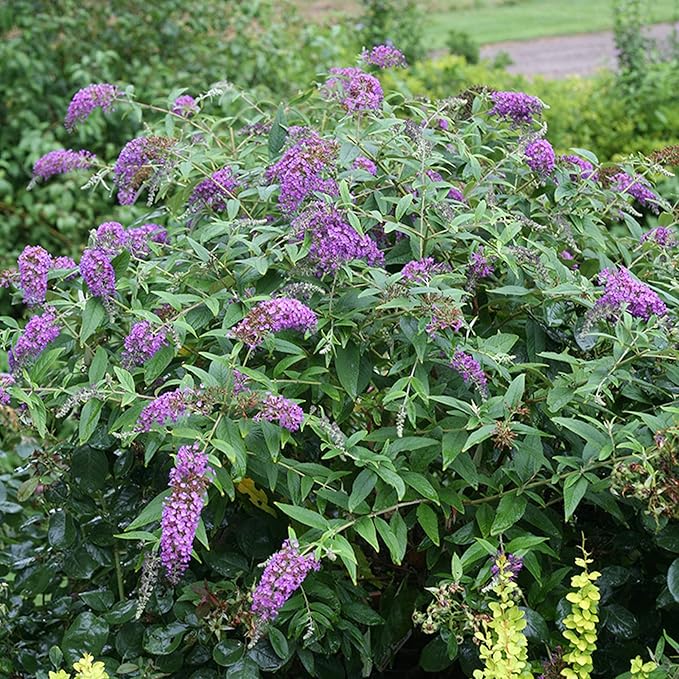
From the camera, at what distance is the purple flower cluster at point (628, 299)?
87.0 inches

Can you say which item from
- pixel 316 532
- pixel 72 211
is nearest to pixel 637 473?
pixel 316 532

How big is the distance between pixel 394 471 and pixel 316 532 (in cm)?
19

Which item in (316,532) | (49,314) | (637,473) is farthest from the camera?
(49,314)

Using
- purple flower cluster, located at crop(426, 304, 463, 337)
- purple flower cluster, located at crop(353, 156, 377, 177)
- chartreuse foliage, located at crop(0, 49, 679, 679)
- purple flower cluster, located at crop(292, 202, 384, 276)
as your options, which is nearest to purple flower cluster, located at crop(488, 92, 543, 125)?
chartreuse foliage, located at crop(0, 49, 679, 679)

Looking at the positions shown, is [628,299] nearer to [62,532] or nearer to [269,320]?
[269,320]

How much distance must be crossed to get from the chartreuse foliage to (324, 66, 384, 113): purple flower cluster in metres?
0.01

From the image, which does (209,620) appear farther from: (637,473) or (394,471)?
(637,473)

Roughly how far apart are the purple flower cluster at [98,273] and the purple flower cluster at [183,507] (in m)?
0.47

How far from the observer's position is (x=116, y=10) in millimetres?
7180

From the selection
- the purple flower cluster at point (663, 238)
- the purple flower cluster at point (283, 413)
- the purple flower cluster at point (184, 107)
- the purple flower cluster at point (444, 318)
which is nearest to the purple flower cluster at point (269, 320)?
the purple flower cluster at point (283, 413)

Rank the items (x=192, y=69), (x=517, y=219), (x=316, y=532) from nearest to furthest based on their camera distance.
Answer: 1. (x=316, y=532)
2. (x=517, y=219)
3. (x=192, y=69)

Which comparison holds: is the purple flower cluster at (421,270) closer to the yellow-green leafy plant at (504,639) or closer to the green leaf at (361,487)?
the green leaf at (361,487)

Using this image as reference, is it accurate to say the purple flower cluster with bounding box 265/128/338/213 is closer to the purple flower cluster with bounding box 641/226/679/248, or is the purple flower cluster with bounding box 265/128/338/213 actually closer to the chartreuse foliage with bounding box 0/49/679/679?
the chartreuse foliage with bounding box 0/49/679/679

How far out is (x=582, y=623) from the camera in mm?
2004
